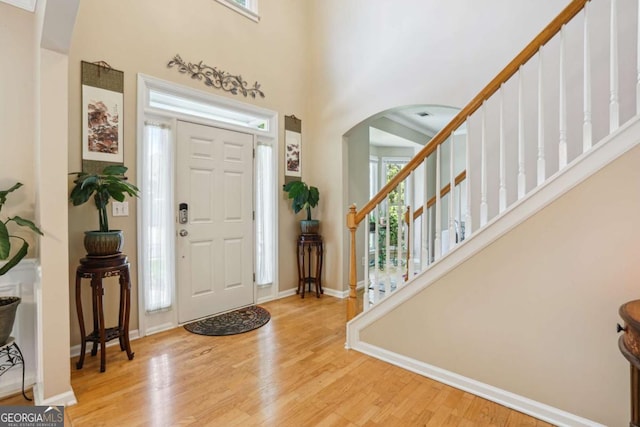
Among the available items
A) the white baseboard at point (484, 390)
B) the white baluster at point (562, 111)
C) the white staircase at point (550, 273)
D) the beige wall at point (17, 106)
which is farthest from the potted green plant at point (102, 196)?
the white baluster at point (562, 111)

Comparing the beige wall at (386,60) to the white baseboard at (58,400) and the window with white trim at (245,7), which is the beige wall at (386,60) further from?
the white baseboard at (58,400)

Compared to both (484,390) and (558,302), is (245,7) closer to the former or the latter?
(558,302)

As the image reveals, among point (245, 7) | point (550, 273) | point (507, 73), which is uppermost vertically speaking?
point (245, 7)

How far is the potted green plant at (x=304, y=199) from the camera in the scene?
3.82 metres

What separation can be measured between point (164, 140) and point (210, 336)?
1.89m

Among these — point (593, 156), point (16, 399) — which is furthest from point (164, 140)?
point (593, 156)

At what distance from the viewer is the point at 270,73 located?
12.7 ft

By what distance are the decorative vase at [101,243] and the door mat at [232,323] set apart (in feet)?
3.73

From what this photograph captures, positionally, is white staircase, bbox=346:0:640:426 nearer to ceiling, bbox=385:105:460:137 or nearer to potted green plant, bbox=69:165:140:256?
potted green plant, bbox=69:165:140:256

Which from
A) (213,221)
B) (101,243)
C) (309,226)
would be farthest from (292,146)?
(101,243)

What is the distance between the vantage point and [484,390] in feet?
6.30

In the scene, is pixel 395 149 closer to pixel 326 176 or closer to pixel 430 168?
pixel 430 168

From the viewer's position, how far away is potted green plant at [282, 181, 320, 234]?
12.5 ft

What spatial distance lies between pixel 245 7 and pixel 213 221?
2555 millimetres
